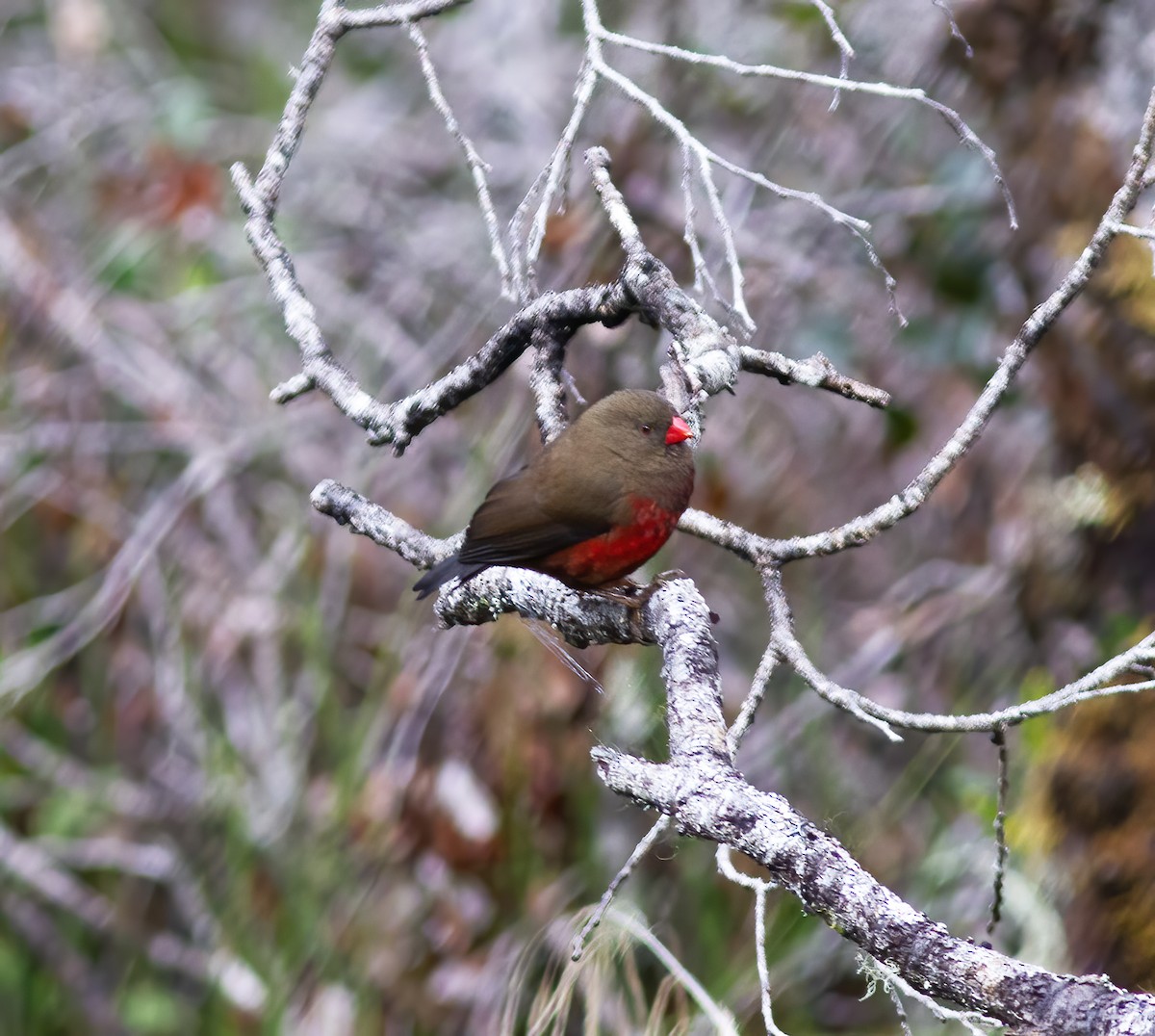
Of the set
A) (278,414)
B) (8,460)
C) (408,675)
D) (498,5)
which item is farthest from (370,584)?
(498,5)

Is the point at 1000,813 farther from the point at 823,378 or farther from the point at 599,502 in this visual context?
the point at 599,502

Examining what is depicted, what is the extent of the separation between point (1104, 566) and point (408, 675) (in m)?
2.42

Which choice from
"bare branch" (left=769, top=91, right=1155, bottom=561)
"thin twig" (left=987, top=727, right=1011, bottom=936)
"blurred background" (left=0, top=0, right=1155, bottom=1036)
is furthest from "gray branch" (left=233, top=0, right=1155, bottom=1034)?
"blurred background" (left=0, top=0, right=1155, bottom=1036)

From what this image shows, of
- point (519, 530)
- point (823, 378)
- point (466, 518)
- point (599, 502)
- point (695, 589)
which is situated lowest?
point (695, 589)

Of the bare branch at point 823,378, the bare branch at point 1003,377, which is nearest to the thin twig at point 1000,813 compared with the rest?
the bare branch at point 1003,377

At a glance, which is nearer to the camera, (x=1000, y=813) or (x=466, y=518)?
(x=1000, y=813)

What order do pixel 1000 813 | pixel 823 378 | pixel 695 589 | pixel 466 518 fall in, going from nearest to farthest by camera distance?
pixel 1000 813 < pixel 823 378 < pixel 695 589 < pixel 466 518

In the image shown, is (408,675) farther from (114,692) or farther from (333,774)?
(114,692)

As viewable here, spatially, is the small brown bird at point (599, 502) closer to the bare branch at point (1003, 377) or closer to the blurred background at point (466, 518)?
the blurred background at point (466, 518)

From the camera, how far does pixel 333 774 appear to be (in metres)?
5.50

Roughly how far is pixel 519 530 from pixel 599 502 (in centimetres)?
19

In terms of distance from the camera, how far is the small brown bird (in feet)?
9.95

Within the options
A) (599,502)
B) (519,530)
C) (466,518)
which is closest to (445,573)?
(519,530)

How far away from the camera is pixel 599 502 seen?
3.16 metres
